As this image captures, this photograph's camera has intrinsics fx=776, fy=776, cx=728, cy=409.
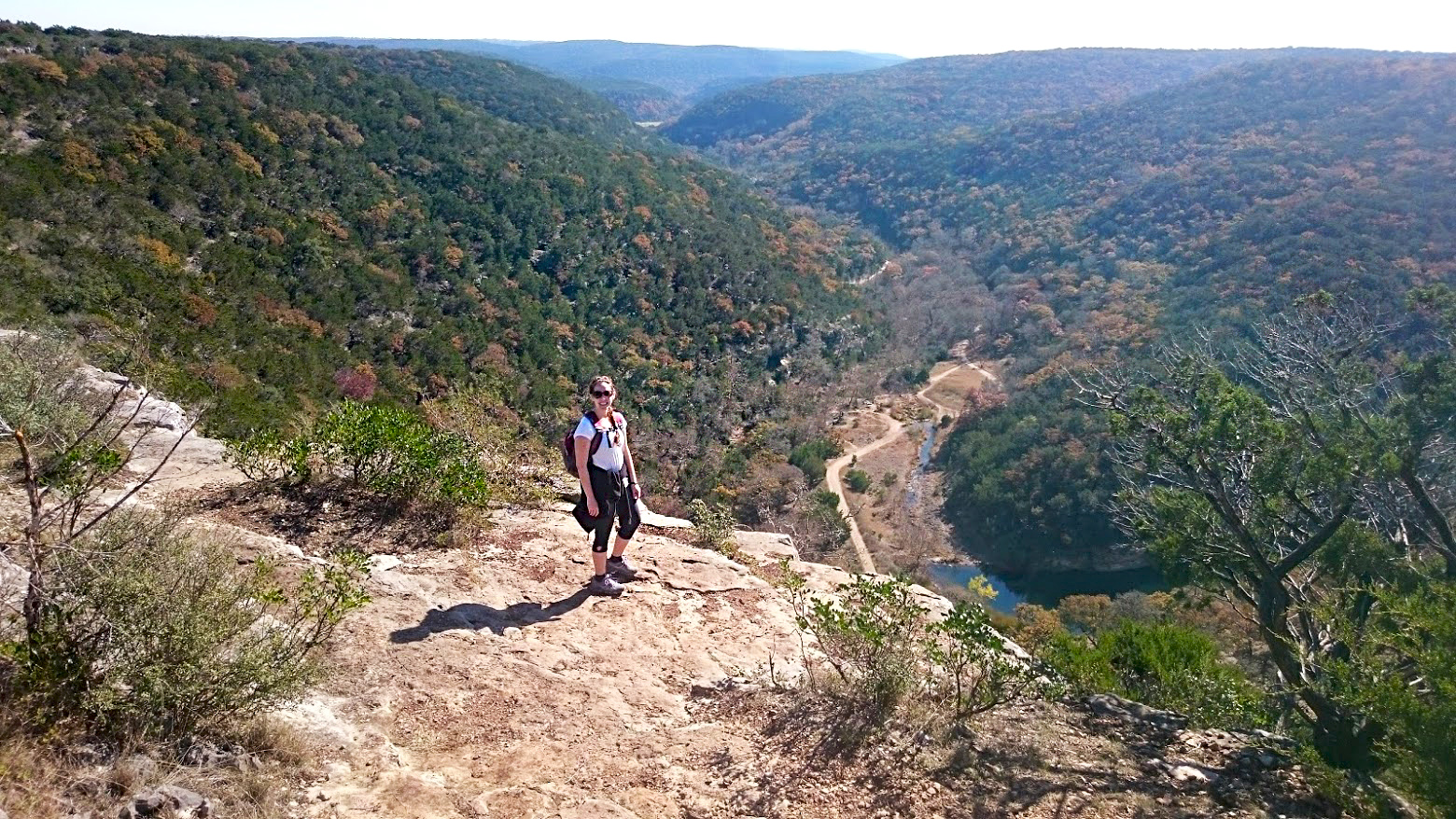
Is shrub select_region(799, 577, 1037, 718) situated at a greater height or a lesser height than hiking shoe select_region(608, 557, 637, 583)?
greater

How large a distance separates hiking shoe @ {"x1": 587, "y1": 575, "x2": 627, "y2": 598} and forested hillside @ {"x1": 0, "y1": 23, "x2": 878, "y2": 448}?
462 cm

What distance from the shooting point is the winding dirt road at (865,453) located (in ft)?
93.8

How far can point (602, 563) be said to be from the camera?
502cm

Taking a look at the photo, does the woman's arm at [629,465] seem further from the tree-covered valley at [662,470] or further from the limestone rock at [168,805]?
the limestone rock at [168,805]

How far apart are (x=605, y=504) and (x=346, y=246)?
25.6 meters

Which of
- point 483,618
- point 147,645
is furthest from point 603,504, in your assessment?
point 147,645

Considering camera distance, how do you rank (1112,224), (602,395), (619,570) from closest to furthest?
(602,395) → (619,570) → (1112,224)

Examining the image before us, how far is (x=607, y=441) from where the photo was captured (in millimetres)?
4652

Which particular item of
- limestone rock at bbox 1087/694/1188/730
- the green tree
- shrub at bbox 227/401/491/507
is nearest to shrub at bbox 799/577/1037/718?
limestone rock at bbox 1087/694/1188/730

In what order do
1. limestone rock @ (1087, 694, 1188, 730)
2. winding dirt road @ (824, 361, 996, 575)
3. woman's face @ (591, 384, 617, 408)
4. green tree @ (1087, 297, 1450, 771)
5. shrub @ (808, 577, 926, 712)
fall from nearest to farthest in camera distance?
shrub @ (808, 577, 926, 712) → limestone rock @ (1087, 694, 1188, 730) → woman's face @ (591, 384, 617, 408) → green tree @ (1087, 297, 1450, 771) → winding dirt road @ (824, 361, 996, 575)

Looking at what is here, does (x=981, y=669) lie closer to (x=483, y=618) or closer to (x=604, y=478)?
(x=604, y=478)

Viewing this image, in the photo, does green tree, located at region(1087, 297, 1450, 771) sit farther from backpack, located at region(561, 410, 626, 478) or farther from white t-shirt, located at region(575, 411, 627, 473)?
backpack, located at region(561, 410, 626, 478)

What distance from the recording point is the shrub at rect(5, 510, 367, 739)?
8.46ft

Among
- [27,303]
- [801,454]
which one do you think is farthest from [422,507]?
[801,454]
